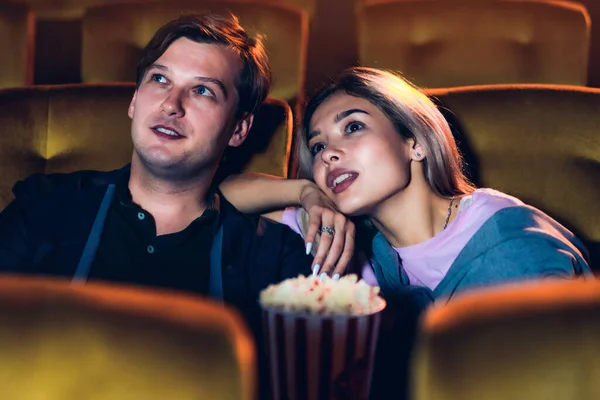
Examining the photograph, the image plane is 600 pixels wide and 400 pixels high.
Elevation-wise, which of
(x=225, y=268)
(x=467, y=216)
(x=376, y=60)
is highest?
(x=376, y=60)

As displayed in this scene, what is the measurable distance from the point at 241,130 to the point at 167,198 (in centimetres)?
22

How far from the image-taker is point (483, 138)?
152 cm

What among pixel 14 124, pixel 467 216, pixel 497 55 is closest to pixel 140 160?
pixel 14 124

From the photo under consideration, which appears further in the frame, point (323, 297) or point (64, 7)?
point (64, 7)

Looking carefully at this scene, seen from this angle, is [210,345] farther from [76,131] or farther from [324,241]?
[76,131]

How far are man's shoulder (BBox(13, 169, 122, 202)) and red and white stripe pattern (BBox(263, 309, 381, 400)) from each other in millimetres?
685

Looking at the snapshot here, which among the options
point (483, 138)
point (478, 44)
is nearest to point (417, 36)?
point (478, 44)

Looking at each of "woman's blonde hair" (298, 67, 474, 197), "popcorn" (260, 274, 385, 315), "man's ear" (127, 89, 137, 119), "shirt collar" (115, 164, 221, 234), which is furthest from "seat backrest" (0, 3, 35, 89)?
"popcorn" (260, 274, 385, 315)

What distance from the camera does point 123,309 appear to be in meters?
0.43

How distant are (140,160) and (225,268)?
26cm

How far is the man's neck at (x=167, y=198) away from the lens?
136 cm

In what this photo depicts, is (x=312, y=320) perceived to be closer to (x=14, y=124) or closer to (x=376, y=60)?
(x=14, y=124)

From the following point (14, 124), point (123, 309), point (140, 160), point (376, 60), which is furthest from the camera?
point (376, 60)

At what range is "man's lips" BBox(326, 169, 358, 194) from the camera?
130 cm
